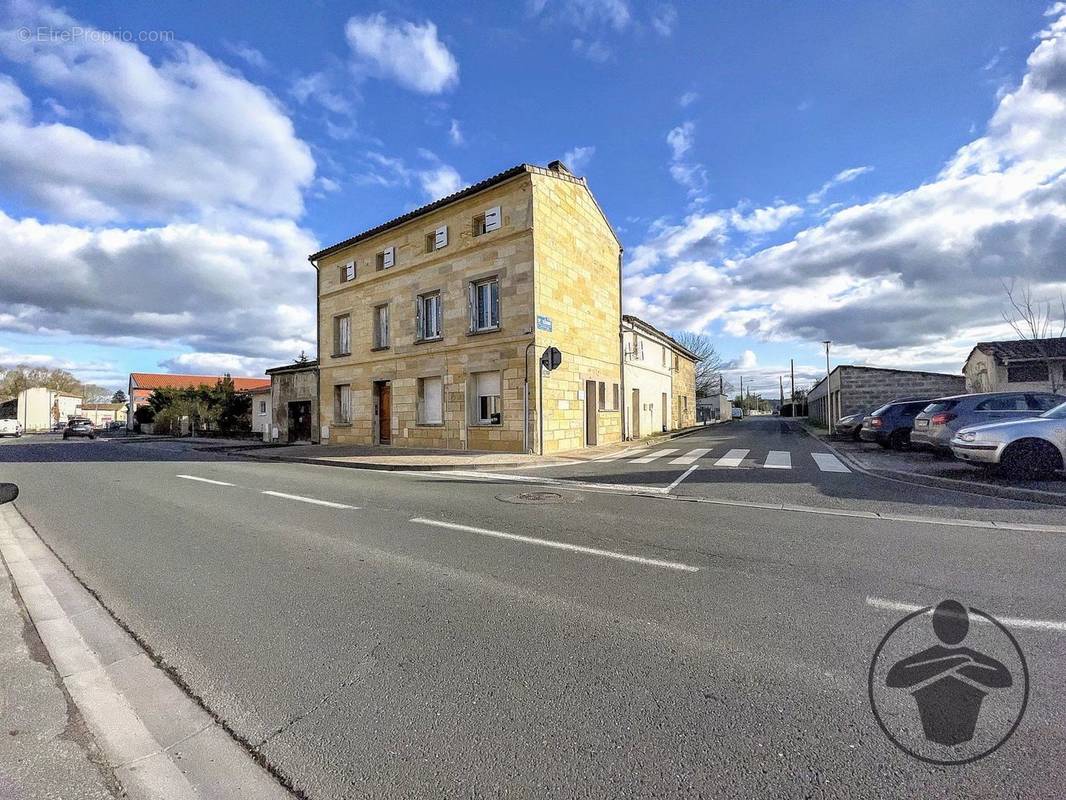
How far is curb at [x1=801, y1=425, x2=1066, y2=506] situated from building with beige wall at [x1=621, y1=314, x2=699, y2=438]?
11.8m

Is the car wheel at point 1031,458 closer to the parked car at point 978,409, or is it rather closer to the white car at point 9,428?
the parked car at point 978,409

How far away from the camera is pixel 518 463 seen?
13.0m

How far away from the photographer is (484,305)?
56.0ft

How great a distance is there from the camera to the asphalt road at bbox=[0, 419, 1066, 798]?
202 centimetres

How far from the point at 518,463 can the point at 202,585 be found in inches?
360

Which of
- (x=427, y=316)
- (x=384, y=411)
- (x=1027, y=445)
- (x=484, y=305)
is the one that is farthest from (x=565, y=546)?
(x=384, y=411)

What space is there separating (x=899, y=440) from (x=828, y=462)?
463cm

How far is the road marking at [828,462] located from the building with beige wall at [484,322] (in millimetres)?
7127

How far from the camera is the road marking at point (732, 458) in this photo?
39.1ft

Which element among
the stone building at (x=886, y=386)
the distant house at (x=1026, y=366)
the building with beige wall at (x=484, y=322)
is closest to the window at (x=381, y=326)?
the building with beige wall at (x=484, y=322)

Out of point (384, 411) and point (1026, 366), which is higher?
point (1026, 366)

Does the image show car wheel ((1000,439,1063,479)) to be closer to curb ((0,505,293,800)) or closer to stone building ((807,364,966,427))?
curb ((0,505,293,800))

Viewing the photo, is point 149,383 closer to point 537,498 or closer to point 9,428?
point 9,428

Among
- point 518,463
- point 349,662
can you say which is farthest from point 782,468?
point 349,662
